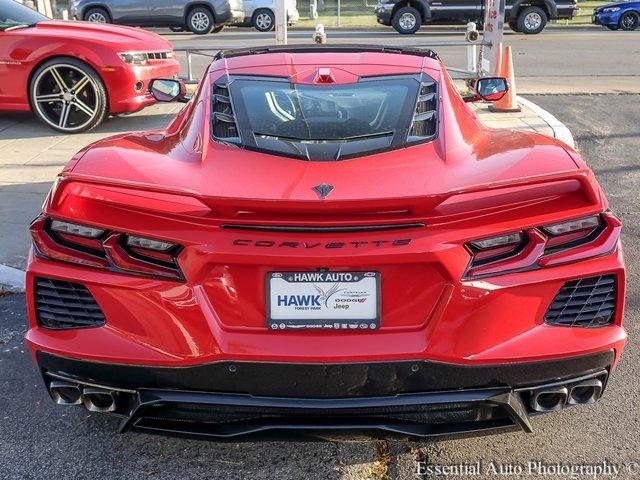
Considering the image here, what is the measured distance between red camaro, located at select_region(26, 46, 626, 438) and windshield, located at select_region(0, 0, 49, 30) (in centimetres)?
691

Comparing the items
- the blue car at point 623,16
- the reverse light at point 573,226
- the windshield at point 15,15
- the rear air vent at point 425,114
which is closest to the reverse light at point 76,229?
the rear air vent at point 425,114

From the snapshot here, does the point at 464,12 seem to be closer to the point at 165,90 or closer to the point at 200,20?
the point at 200,20

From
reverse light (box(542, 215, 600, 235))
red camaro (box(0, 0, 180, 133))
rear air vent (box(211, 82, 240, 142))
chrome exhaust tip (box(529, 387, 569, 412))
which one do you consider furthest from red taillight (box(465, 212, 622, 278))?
red camaro (box(0, 0, 180, 133))

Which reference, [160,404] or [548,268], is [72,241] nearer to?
[160,404]

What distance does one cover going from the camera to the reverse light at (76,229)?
244cm

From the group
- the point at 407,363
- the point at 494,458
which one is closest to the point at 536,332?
the point at 407,363

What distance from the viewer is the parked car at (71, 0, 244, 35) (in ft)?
70.1

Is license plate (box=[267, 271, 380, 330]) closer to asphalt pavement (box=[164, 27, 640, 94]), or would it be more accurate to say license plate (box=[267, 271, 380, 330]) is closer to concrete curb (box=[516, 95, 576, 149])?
concrete curb (box=[516, 95, 576, 149])

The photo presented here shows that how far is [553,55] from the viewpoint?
16.2 meters

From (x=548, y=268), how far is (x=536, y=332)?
0.22m

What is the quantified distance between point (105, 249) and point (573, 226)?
5.24ft

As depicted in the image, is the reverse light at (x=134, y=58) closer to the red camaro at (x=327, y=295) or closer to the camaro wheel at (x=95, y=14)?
the red camaro at (x=327, y=295)

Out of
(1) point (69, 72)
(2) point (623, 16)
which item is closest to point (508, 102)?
(1) point (69, 72)

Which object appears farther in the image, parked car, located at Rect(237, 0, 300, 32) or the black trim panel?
parked car, located at Rect(237, 0, 300, 32)
